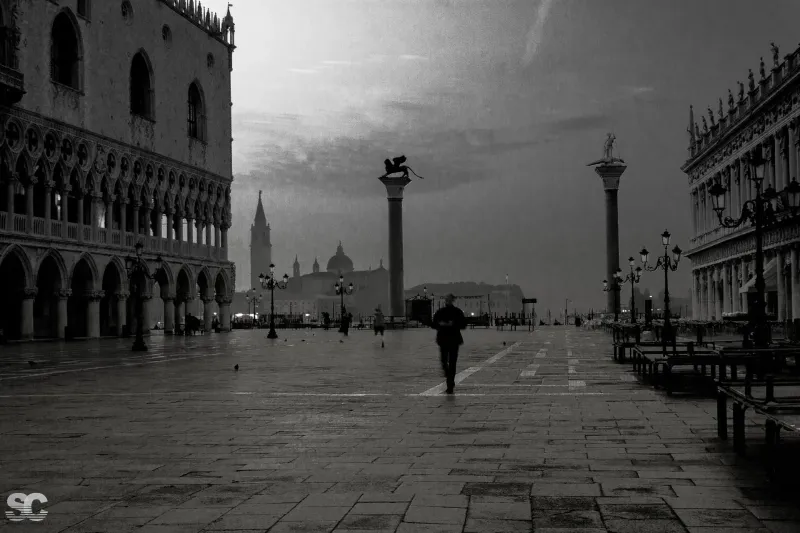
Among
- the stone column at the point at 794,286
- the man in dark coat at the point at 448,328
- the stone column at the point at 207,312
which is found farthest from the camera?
the stone column at the point at 207,312

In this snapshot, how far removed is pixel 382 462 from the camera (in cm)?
763

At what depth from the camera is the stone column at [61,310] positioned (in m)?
46.3

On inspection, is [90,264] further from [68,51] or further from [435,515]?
[435,515]

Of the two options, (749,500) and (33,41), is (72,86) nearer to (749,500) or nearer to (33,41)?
(33,41)

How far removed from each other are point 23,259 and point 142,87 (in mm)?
16371

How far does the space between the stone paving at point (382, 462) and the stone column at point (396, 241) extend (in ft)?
169

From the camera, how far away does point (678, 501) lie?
19.3ft

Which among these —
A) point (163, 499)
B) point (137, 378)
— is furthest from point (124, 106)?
point (163, 499)

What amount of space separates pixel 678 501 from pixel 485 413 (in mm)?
5488

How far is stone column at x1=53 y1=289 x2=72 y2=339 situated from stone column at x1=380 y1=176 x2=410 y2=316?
83.0 feet

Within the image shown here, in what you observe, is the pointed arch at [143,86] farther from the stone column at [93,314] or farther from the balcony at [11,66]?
the balcony at [11,66]

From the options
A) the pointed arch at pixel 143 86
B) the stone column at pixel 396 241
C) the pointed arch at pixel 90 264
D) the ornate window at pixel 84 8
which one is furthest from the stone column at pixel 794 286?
the ornate window at pixel 84 8

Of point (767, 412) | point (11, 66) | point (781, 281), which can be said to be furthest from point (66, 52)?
point (767, 412)

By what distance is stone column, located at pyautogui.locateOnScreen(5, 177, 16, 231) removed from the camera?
42.2 meters
